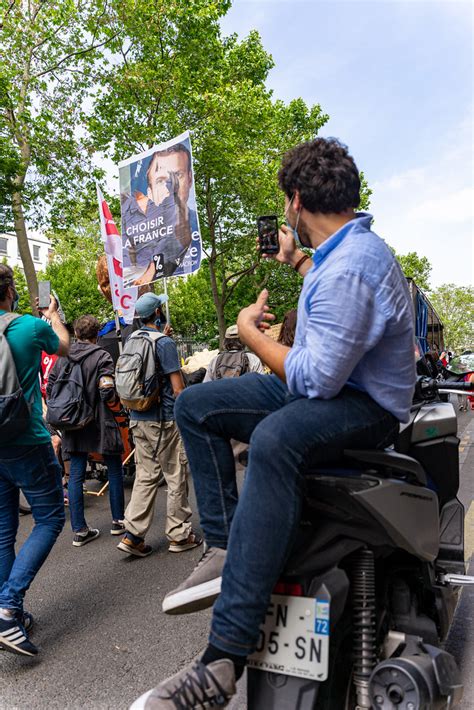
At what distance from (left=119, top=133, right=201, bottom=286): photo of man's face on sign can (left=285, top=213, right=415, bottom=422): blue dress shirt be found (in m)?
5.62

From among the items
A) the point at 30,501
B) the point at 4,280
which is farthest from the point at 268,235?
the point at 30,501

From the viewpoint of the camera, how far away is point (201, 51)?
19094mm

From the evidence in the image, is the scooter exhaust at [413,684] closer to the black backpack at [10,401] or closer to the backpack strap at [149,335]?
the black backpack at [10,401]

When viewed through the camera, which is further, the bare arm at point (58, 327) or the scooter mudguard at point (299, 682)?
the bare arm at point (58, 327)

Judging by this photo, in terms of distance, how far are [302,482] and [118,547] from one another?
3.32 metres

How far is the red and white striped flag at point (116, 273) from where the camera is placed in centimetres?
757

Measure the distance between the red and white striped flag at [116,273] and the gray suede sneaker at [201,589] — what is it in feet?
18.9

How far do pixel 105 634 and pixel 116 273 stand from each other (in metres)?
5.37

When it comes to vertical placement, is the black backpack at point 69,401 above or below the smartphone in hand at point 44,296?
below

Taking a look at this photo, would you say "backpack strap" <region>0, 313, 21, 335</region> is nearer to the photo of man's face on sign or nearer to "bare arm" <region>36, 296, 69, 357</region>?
"bare arm" <region>36, 296, 69, 357</region>

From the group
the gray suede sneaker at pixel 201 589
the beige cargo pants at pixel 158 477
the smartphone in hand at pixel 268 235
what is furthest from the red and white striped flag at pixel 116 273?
the gray suede sneaker at pixel 201 589

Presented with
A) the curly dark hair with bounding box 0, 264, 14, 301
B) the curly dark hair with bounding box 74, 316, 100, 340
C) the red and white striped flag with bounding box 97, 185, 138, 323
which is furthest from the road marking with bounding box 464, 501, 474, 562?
the red and white striped flag with bounding box 97, 185, 138, 323

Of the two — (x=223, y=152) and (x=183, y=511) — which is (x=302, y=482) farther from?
(x=223, y=152)

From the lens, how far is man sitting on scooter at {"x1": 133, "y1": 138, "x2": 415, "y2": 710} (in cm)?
162
